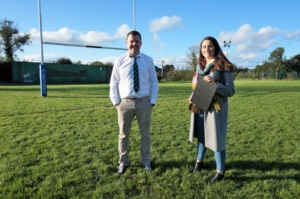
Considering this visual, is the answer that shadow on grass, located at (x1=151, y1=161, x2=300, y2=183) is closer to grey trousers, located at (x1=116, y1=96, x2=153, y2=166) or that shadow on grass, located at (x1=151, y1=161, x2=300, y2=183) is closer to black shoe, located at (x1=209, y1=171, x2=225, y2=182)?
black shoe, located at (x1=209, y1=171, x2=225, y2=182)

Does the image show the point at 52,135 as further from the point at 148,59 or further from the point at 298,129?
the point at 298,129

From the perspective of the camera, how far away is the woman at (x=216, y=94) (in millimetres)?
2828

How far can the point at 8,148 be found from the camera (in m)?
4.32

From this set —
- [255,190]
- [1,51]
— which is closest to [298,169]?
[255,190]

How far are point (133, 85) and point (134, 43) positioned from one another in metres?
0.53

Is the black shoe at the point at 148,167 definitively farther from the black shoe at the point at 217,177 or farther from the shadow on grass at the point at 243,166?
the black shoe at the point at 217,177

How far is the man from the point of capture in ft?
10.4

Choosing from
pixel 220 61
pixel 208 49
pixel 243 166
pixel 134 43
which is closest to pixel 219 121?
pixel 220 61

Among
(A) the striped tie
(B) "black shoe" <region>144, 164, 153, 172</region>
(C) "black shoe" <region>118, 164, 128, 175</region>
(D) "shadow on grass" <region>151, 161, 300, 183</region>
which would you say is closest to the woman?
(D) "shadow on grass" <region>151, 161, 300, 183</region>

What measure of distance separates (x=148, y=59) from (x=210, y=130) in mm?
1222

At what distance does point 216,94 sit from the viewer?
2.89 m

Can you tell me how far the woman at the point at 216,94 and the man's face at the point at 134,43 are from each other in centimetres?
80

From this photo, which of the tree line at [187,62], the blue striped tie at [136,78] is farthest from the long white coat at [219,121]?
the tree line at [187,62]

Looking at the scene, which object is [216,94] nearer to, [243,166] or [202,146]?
[202,146]
